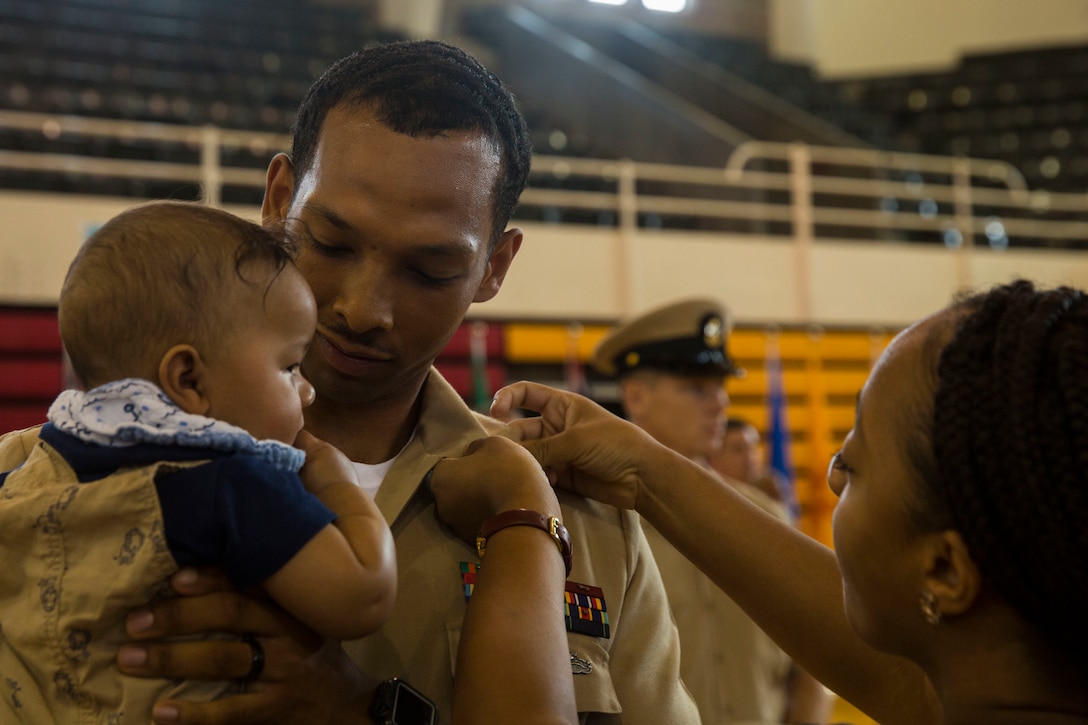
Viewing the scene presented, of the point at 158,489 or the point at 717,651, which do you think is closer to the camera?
the point at 158,489

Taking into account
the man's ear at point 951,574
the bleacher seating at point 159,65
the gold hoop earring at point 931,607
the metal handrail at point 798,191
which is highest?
Answer: the bleacher seating at point 159,65

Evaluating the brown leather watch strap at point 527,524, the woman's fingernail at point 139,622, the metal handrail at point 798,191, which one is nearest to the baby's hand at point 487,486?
the brown leather watch strap at point 527,524

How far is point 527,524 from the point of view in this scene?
129 centimetres

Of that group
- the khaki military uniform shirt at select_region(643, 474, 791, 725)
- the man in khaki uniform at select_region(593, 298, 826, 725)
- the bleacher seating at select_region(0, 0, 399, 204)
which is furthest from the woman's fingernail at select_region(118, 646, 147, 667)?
the bleacher seating at select_region(0, 0, 399, 204)

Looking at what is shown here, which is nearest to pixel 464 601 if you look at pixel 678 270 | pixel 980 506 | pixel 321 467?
pixel 321 467

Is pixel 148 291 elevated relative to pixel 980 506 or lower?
elevated

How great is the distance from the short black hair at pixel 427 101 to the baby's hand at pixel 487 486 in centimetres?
35

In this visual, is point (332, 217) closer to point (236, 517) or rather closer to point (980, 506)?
point (236, 517)

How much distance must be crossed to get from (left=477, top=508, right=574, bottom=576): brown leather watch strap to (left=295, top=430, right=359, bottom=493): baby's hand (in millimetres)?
171

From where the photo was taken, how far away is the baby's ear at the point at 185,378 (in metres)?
1.14

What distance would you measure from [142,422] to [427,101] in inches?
23.0

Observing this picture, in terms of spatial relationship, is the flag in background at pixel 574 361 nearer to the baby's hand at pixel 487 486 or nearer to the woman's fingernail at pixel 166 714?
the baby's hand at pixel 487 486

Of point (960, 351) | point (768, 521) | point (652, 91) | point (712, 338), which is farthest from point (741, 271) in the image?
point (960, 351)

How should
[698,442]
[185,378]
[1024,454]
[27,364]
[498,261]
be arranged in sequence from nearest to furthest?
[1024,454]
[185,378]
[498,261]
[698,442]
[27,364]
